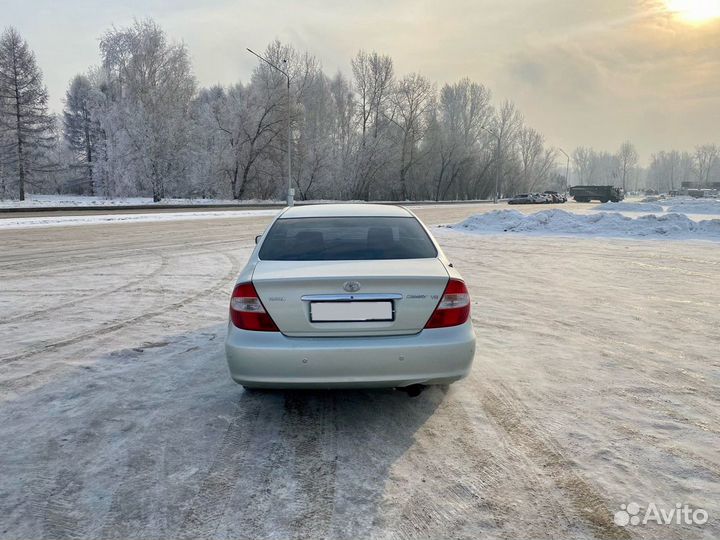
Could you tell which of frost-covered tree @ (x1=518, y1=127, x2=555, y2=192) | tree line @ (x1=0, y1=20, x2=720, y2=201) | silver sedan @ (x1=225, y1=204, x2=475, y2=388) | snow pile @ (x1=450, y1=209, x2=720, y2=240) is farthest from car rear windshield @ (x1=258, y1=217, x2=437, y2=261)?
frost-covered tree @ (x1=518, y1=127, x2=555, y2=192)

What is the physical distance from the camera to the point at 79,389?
12.6ft

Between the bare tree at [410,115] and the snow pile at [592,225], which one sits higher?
the bare tree at [410,115]

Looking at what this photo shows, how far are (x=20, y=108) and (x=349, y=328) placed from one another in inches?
2008

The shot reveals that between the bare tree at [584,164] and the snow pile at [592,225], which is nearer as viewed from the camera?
the snow pile at [592,225]

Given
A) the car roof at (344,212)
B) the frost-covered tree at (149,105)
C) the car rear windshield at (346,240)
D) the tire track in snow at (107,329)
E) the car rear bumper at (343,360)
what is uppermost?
the frost-covered tree at (149,105)

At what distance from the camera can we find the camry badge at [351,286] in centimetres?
308

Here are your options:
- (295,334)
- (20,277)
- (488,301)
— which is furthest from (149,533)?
(20,277)

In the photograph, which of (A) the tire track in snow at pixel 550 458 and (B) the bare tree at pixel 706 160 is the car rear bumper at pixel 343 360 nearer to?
(A) the tire track in snow at pixel 550 458

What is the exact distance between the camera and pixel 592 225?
19875mm

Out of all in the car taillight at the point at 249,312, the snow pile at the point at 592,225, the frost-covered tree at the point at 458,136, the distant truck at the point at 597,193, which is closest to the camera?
the car taillight at the point at 249,312

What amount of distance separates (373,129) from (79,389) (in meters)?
57.5

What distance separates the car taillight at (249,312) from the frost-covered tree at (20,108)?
4797cm

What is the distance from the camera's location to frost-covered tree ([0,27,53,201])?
4041 centimetres

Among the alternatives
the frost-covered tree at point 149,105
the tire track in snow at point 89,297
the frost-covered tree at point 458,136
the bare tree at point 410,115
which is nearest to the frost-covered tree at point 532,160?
the frost-covered tree at point 458,136
